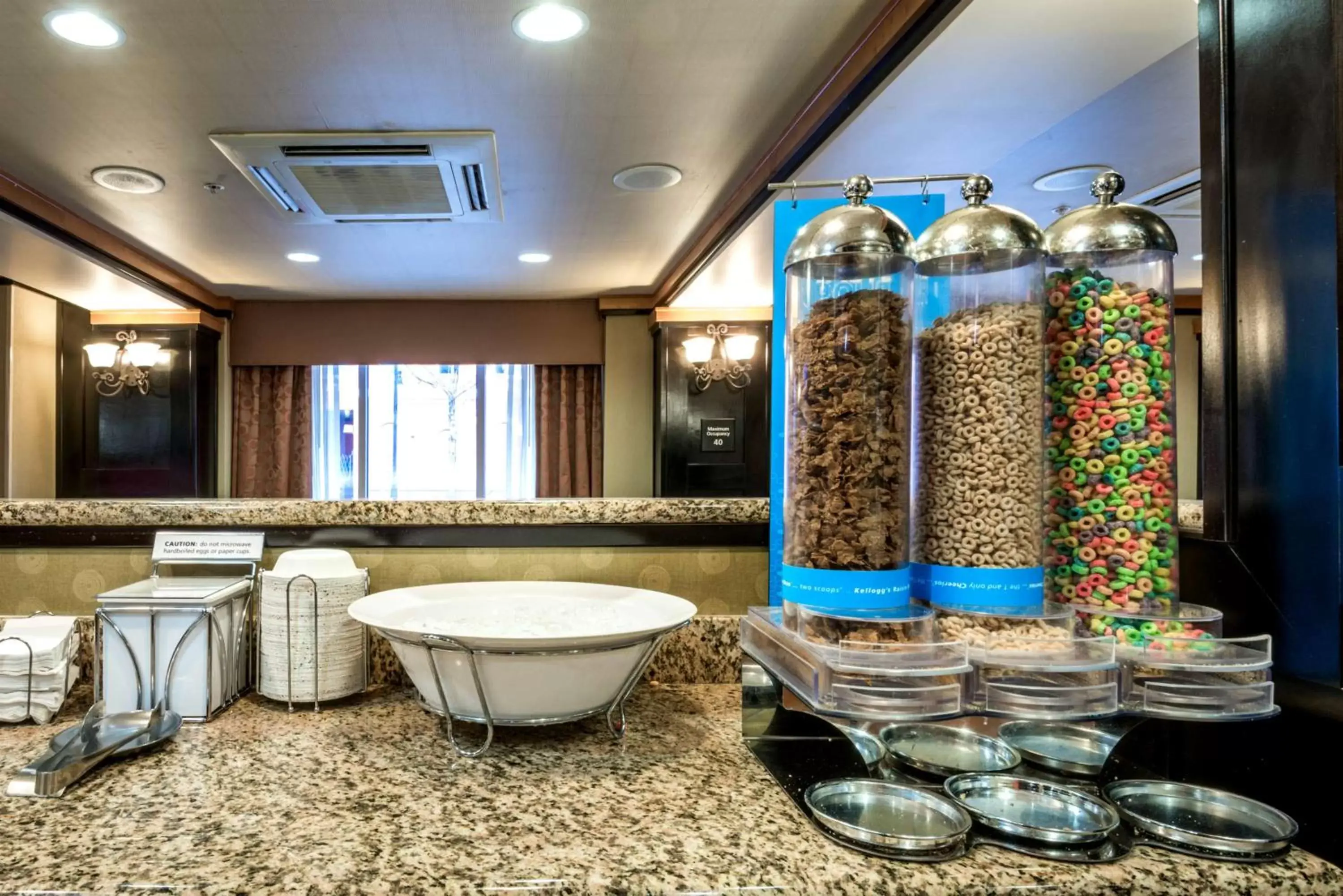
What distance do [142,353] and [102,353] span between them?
0.26 metres

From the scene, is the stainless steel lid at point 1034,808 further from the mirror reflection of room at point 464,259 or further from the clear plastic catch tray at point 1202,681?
the mirror reflection of room at point 464,259

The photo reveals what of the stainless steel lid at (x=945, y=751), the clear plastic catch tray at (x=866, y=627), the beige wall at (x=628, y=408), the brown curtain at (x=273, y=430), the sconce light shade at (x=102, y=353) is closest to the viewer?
the clear plastic catch tray at (x=866, y=627)

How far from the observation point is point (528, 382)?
6027 mm

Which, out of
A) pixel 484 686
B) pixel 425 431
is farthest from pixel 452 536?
pixel 425 431

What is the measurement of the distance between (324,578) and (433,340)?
5.08 metres

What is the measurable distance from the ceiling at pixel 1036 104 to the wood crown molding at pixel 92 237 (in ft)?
→ 10.9

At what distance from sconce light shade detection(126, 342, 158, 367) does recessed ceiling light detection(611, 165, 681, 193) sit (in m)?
4.04

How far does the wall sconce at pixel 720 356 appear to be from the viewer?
5234mm

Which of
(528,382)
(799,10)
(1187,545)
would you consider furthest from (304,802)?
(528,382)

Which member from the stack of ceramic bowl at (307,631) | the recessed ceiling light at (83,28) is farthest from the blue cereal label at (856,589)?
the recessed ceiling light at (83,28)

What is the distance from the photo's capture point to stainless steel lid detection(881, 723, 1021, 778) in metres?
0.69

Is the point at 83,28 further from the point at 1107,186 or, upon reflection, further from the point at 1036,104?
the point at 1036,104

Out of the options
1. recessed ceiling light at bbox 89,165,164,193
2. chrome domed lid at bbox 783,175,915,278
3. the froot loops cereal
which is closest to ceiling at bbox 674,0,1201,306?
the froot loops cereal

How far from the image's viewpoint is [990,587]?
619 mm
